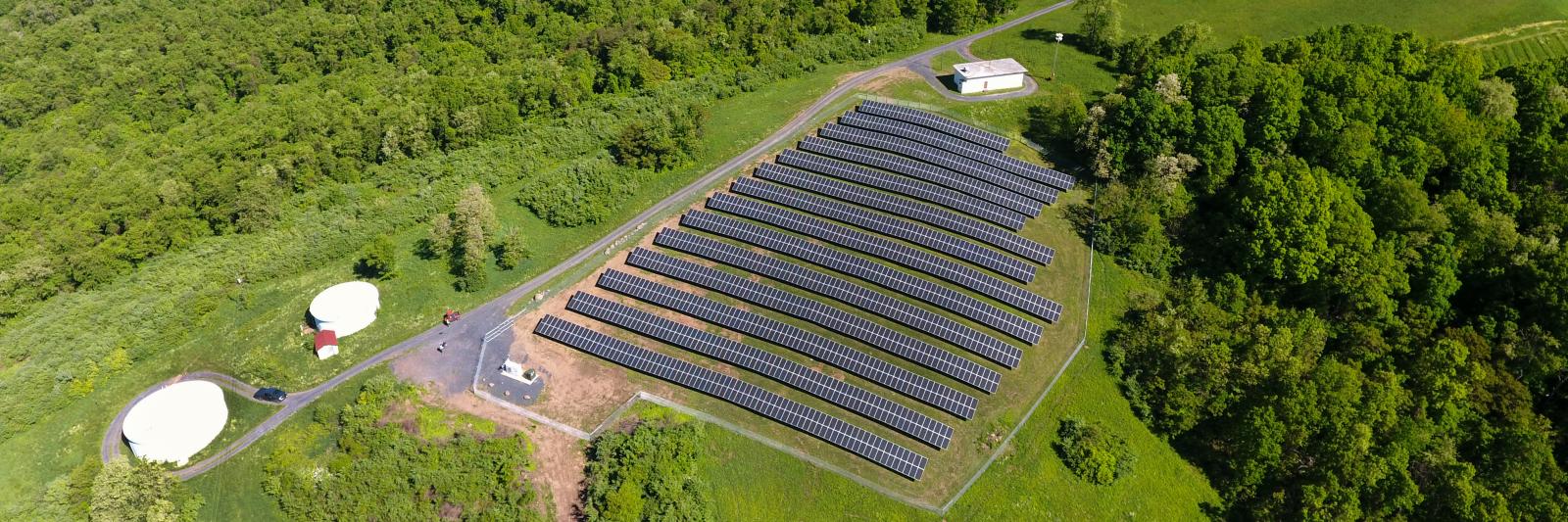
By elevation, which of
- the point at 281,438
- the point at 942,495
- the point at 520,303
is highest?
the point at 520,303

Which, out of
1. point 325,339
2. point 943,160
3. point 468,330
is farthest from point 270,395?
point 943,160

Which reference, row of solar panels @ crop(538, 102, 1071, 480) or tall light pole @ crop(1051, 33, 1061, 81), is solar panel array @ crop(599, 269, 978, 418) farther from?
tall light pole @ crop(1051, 33, 1061, 81)

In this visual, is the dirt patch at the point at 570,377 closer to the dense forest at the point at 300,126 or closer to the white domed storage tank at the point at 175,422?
the dense forest at the point at 300,126

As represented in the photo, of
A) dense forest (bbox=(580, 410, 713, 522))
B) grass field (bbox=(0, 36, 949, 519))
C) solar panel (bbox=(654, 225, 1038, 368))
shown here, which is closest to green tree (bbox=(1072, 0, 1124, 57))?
grass field (bbox=(0, 36, 949, 519))

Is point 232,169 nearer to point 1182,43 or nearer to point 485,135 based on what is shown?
point 485,135

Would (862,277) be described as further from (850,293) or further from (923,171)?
(923,171)

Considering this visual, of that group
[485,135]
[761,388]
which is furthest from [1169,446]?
[485,135]
